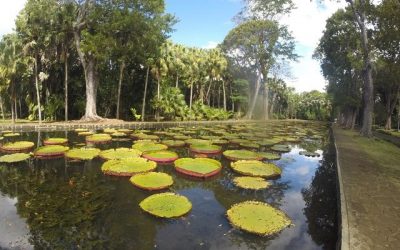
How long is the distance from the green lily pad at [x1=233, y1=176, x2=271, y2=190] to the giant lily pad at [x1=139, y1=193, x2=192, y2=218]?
2404mm

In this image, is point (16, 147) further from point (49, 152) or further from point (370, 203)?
point (370, 203)

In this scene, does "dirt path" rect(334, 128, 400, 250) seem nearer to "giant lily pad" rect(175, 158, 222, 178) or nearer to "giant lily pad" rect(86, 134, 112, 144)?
"giant lily pad" rect(175, 158, 222, 178)

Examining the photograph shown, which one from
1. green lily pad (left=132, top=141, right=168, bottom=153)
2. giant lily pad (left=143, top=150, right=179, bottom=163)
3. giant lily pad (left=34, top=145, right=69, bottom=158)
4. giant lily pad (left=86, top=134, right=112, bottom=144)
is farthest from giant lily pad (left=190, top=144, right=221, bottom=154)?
giant lily pad (left=34, top=145, right=69, bottom=158)

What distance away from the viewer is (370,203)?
7.14m

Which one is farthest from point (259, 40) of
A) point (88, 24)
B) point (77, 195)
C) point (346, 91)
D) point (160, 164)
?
point (77, 195)

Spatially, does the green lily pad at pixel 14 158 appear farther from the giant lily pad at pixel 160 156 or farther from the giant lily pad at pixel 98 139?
the giant lily pad at pixel 160 156

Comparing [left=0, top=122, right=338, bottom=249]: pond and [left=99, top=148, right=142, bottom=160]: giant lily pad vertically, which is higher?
[left=99, top=148, right=142, bottom=160]: giant lily pad

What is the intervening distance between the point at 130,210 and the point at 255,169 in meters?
5.26

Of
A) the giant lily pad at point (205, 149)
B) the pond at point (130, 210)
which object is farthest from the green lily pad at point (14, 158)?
the giant lily pad at point (205, 149)

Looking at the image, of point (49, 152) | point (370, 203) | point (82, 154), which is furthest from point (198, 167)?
point (49, 152)

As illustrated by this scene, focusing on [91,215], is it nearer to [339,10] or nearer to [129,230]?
[129,230]

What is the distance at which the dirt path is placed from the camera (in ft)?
17.3

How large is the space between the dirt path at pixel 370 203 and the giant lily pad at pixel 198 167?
411 cm

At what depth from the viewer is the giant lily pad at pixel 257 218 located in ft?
21.5
